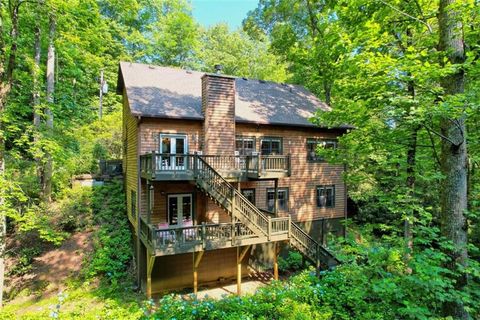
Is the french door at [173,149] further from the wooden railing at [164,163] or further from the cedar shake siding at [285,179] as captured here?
the cedar shake siding at [285,179]

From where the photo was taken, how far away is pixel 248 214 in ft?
35.8

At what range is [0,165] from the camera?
9.74 m

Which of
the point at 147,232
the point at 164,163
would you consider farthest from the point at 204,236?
the point at 164,163

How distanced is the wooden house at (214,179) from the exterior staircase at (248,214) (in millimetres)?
40

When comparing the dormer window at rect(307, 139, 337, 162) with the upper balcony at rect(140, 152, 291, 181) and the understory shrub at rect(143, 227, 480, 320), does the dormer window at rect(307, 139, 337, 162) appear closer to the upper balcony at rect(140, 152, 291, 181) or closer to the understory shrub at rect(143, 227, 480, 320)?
the upper balcony at rect(140, 152, 291, 181)

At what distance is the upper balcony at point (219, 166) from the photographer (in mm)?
9852

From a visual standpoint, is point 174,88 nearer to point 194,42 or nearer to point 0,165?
point 0,165

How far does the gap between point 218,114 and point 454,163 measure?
867 centimetres

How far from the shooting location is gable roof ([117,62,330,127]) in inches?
460

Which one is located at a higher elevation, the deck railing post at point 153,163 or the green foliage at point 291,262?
the deck railing post at point 153,163

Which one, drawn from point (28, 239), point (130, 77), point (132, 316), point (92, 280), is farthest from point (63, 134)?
point (132, 316)

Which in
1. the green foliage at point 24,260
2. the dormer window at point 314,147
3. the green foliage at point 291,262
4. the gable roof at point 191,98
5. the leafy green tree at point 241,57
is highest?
the leafy green tree at point 241,57

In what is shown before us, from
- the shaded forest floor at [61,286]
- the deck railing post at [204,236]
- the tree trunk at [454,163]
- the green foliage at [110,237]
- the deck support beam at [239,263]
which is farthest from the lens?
the green foliage at [110,237]

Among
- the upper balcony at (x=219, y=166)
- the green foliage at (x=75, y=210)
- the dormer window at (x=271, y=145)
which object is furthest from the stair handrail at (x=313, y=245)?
the green foliage at (x=75, y=210)
